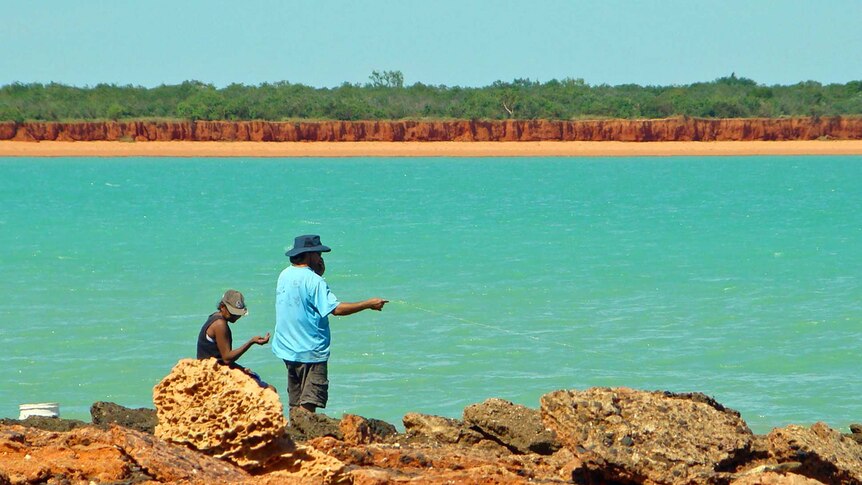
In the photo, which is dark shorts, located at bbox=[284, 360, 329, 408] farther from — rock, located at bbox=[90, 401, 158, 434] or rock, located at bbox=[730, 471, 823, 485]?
rock, located at bbox=[730, 471, 823, 485]

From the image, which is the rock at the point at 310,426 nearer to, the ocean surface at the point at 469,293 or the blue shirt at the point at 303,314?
the blue shirt at the point at 303,314

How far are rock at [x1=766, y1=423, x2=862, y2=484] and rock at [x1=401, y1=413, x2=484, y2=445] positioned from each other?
5.28ft

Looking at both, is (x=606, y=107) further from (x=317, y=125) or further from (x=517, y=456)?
(x=517, y=456)

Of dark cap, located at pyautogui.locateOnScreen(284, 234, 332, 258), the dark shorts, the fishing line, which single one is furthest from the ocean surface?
dark cap, located at pyautogui.locateOnScreen(284, 234, 332, 258)

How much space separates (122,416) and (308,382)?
3.65 feet

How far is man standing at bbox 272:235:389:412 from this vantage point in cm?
781

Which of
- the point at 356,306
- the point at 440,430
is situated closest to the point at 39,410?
the point at 356,306

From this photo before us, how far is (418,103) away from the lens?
96.8 m

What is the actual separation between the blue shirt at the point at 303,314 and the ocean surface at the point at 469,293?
3.24m

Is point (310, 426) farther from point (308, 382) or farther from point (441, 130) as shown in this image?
point (441, 130)

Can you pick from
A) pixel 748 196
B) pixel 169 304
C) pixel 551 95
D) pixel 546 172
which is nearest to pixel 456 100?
pixel 551 95

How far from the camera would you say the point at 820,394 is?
1192 cm

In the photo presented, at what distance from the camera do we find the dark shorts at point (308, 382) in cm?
797

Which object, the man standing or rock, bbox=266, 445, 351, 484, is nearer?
rock, bbox=266, 445, 351, 484
